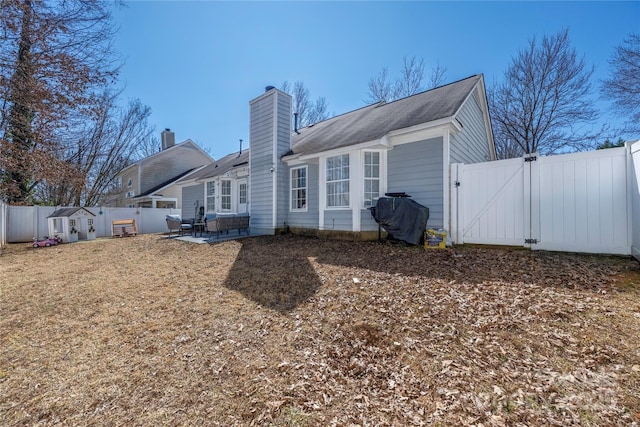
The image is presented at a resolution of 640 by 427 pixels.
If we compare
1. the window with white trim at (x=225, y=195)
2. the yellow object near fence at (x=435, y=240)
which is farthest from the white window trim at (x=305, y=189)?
the yellow object near fence at (x=435, y=240)

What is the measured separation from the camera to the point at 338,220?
28.6ft

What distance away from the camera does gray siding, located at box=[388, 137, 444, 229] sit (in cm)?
726

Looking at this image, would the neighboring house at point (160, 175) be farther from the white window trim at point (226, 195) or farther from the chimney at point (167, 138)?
the white window trim at point (226, 195)

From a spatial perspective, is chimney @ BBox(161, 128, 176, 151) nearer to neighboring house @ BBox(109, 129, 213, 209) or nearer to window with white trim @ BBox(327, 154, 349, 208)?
neighboring house @ BBox(109, 129, 213, 209)

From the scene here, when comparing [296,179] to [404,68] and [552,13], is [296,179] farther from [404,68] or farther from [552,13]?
[404,68]

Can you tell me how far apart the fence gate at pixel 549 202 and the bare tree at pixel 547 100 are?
1347 centimetres

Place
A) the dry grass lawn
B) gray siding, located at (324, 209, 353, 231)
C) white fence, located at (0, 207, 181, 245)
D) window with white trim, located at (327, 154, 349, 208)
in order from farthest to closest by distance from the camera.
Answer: white fence, located at (0, 207, 181, 245)
window with white trim, located at (327, 154, 349, 208)
gray siding, located at (324, 209, 353, 231)
the dry grass lawn

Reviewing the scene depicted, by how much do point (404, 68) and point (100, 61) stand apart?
18.0 meters

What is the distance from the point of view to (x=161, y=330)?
11.7 ft

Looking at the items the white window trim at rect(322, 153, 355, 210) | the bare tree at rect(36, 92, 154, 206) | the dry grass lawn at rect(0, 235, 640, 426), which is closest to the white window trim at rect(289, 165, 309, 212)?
the white window trim at rect(322, 153, 355, 210)

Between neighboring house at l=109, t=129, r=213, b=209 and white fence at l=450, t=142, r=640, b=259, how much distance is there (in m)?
19.9

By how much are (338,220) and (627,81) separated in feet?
50.0

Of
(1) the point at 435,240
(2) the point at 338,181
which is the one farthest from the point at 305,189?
(1) the point at 435,240

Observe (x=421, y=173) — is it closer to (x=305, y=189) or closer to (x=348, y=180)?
(x=348, y=180)
